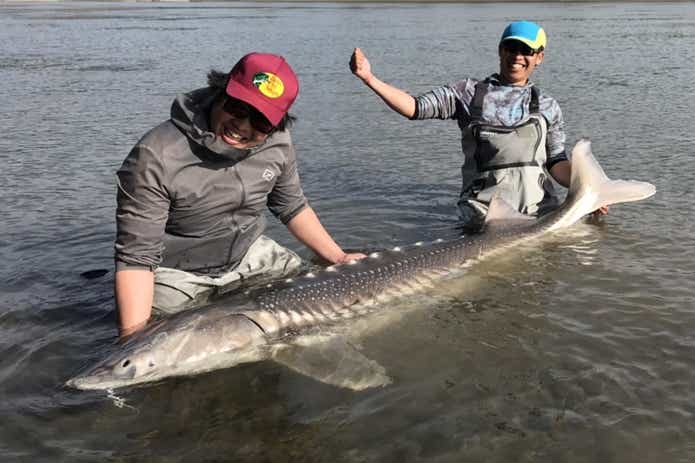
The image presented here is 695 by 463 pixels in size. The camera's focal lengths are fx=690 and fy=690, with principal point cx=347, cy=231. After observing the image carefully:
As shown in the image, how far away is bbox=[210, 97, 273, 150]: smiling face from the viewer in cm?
347

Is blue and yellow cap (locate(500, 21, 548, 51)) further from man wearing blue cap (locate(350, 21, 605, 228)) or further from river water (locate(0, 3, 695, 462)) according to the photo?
river water (locate(0, 3, 695, 462))

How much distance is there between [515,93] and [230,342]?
3568mm

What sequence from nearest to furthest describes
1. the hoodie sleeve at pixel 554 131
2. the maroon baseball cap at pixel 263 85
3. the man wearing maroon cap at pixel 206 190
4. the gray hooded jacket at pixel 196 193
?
the maroon baseball cap at pixel 263 85 < the man wearing maroon cap at pixel 206 190 < the gray hooded jacket at pixel 196 193 < the hoodie sleeve at pixel 554 131

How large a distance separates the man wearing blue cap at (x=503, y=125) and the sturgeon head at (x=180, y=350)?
2.75m

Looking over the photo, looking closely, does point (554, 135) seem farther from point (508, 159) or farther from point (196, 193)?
point (196, 193)

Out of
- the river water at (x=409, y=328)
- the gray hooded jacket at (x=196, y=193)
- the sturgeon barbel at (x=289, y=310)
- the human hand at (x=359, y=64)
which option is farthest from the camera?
the human hand at (x=359, y=64)

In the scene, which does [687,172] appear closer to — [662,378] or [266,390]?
[662,378]

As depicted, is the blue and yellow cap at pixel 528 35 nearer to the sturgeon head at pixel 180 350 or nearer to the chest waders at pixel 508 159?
the chest waders at pixel 508 159

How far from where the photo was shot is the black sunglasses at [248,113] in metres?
3.43

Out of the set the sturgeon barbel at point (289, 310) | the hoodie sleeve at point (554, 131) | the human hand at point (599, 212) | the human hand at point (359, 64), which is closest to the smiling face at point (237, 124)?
the sturgeon barbel at point (289, 310)

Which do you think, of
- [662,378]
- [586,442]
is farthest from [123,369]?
[662,378]

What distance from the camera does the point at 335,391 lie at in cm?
365

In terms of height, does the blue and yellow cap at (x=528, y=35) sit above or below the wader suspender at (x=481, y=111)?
above

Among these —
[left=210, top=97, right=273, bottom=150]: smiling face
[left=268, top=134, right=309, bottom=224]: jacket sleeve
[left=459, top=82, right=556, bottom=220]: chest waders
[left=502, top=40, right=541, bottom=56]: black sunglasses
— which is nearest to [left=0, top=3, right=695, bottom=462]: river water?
[left=459, top=82, right=556, bottom=220]: chest waders
